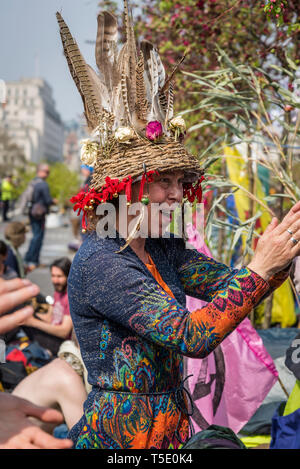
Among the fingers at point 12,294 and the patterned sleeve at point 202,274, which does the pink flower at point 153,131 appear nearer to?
the patterned sleeve at point 202,274

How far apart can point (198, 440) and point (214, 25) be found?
3049mm

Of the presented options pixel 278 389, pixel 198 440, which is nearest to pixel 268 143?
pixel 278 389

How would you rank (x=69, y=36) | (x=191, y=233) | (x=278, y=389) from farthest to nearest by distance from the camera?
(x=278, y=389)
(x=191, y=233)
(x=69, y=36)

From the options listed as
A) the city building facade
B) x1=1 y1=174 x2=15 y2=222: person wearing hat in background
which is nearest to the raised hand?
x1=1 y1=174 x2=15 y2=222: person wearing hat in background

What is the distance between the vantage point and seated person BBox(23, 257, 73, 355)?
4.16 m

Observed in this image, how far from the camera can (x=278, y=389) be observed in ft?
11.0

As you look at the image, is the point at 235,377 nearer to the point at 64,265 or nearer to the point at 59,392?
the point at 59,392

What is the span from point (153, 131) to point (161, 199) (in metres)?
0.22

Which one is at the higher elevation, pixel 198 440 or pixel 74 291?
pixel 74 291

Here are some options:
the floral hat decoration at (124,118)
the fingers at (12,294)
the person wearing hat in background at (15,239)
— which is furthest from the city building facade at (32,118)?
the fingers at (12,294)

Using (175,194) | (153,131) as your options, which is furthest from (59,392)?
(153,131)

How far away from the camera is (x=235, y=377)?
279 cm

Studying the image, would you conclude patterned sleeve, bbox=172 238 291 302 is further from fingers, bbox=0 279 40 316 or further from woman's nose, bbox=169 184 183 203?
fingers, bbox=0 279 40 316
